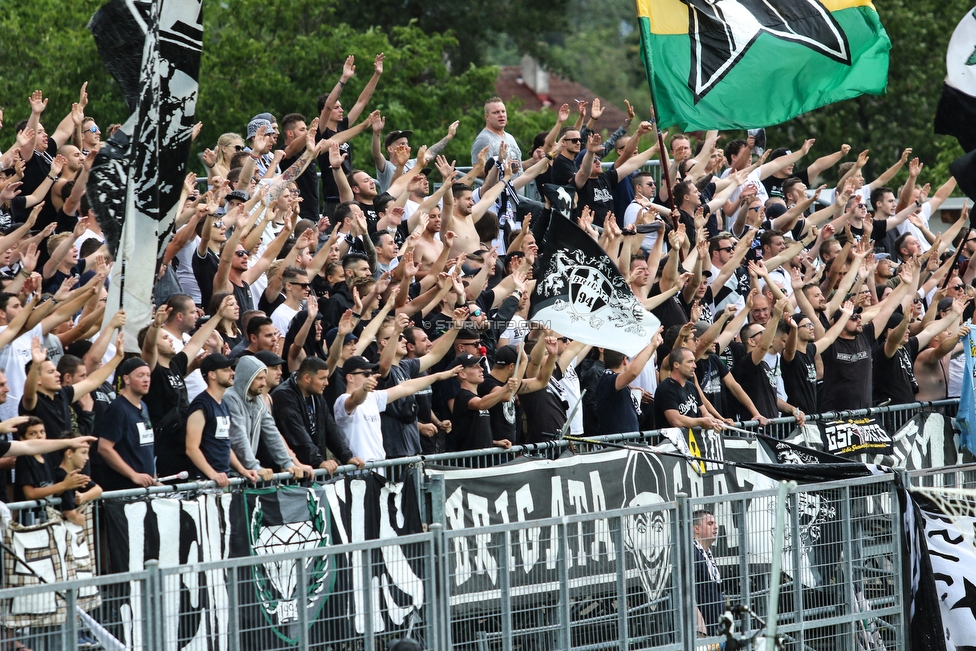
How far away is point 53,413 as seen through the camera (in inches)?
379

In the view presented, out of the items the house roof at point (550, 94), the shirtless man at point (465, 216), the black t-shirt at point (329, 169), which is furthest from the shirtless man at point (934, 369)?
the house roof at point (550, 94)

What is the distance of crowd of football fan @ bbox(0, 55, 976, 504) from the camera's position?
10.1m

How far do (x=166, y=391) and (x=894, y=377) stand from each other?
7.90 m

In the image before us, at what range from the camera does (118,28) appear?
968 centimetres

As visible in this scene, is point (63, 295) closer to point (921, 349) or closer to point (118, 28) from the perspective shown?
point (118, 28)

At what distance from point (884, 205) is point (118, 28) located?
1191 cm

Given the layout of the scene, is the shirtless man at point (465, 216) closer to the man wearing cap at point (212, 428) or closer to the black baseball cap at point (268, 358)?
the black baseball cap at point (268, 358)

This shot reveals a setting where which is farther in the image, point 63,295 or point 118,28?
point 63,295

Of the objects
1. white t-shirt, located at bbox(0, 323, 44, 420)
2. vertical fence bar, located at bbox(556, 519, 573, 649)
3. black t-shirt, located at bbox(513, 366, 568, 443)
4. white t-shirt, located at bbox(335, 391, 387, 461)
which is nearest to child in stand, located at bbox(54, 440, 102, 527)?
white t-shirt, located at bbox(0, 323, 44, 420)

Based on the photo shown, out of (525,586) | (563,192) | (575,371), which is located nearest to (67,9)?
(563,192)

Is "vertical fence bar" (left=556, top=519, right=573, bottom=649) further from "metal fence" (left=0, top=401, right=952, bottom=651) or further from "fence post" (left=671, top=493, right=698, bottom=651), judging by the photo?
"fence post" (left=671, top=493, right=698, bottom=651)

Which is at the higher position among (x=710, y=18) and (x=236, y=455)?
Result: (x=710, y=18)

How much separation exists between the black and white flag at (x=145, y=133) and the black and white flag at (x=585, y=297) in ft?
11.8

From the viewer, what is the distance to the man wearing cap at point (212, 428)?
977 centimetres
